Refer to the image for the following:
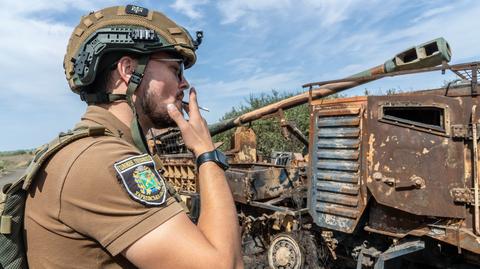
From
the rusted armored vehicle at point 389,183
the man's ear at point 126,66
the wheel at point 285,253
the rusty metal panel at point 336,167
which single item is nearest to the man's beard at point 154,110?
the man's ear at point 126,66

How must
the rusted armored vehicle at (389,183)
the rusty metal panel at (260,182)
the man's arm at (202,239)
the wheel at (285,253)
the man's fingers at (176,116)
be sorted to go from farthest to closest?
the rusty metal panel at (260,182) < the wheel at (285,253) < the rusted armored vehicle at (389,183) < the man's fingers at (176,116) < the man's arm at (202,239)

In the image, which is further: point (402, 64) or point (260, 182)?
point (260, 182)

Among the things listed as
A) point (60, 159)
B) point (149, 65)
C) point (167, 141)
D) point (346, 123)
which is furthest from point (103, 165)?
point (167, 141)

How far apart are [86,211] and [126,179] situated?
160 mm

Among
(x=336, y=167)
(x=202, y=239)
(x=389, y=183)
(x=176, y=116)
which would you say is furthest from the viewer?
(x=336, y=167)

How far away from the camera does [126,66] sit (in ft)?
6.33

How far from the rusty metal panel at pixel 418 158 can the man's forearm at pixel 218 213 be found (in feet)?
14.5

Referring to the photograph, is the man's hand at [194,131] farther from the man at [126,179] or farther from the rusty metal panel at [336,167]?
the rusty metal panel at [336,167]

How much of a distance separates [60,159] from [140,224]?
15.6 inches

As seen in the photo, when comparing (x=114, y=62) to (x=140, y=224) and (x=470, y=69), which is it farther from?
(x=470, y=69)

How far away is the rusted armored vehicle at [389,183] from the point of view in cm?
533

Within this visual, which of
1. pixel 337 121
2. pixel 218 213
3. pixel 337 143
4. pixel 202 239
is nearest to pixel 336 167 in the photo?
pixel 337 143

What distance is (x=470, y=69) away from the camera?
5.24m

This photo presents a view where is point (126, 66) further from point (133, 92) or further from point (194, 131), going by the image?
point (194, 131)
